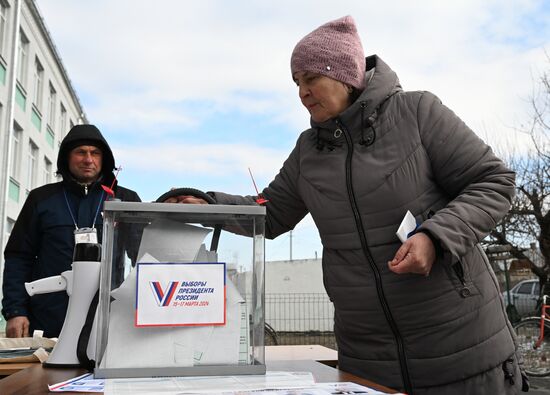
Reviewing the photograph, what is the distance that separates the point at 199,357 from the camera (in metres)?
1.03

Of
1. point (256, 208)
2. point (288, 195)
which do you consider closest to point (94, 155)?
point (288, 195)

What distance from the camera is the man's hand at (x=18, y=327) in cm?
240

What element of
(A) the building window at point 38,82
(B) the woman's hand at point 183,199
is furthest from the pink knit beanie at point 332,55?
(A) the building window at point 38,82

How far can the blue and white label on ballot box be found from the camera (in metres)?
1.00

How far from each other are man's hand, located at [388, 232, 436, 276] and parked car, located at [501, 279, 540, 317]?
10309mm

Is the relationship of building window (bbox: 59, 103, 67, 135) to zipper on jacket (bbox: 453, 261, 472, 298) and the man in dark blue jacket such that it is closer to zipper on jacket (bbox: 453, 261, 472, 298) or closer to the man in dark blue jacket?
the man in dark blue jacket

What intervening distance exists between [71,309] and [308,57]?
33.9 inches

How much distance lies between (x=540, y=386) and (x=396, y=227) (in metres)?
6.15

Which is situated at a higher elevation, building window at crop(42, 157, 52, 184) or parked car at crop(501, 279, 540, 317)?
building window at crop(42, 157, 52, 184)

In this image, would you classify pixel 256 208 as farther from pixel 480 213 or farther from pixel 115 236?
pixel 480 213

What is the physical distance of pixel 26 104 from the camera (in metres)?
16.0

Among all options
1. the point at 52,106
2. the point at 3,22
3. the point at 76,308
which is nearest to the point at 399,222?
the point at 76,308

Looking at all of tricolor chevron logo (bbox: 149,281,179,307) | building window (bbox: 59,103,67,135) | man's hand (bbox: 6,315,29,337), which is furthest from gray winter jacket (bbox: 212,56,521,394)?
building window (bbox: 59,103,67,135)

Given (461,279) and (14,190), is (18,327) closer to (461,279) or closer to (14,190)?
(461,279)
